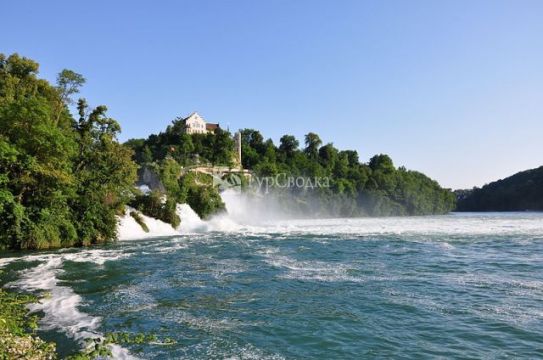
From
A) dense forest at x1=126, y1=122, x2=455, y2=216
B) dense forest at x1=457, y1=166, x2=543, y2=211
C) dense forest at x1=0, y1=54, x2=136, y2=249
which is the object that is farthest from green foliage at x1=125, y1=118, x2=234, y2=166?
dense forest at x1=457, y1=166, x2=543, y2=211

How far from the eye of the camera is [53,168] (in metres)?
26.4

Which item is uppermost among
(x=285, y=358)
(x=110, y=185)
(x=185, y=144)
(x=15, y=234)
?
(x=185, y=144)

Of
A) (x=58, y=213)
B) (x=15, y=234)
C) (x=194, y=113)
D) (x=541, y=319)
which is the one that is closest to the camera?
(x=541, y=319)

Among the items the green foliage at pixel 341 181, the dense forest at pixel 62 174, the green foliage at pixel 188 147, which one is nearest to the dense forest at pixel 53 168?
the dense forest at pixel 62 174

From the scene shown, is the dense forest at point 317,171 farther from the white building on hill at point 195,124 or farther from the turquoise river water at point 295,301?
the turquoise river water at point 295,301

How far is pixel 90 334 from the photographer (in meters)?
10.3

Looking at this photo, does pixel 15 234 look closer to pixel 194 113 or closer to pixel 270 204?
pixel 270 204

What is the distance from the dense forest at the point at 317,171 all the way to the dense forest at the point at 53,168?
44404mm

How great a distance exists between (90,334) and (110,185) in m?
23.4

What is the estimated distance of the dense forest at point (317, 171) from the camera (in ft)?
316

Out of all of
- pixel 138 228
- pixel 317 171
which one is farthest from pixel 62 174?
pixel 317 171

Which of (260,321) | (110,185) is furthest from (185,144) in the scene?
(260,321)

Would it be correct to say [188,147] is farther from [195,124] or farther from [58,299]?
[58,299]

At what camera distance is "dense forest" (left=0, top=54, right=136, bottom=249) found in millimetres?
25109
